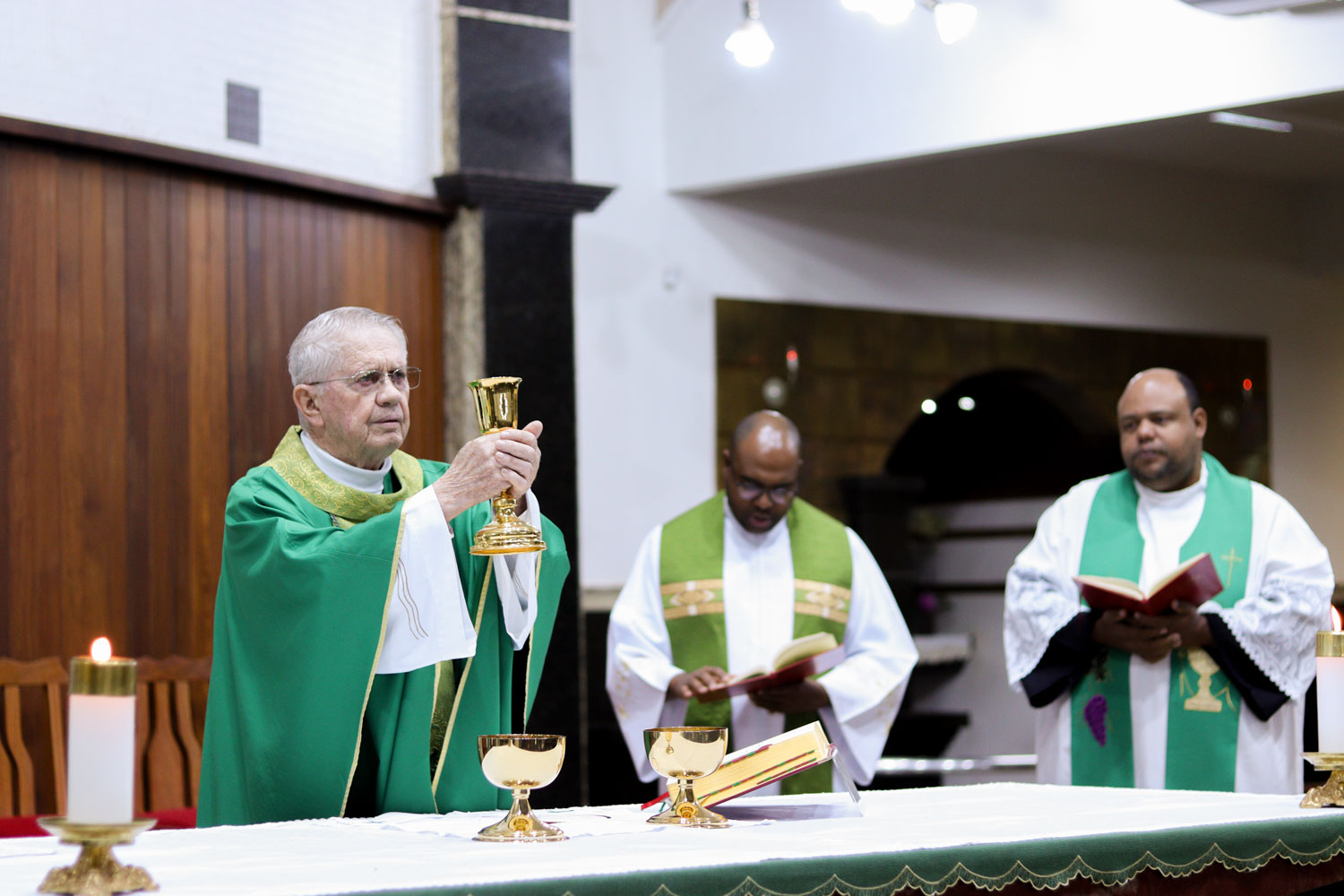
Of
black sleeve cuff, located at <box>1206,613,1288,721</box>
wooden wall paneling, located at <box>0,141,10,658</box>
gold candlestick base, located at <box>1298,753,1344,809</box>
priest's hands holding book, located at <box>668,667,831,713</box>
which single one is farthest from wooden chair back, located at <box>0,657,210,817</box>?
gold candlestick base, located at <box>1298,753,1344,809</box>

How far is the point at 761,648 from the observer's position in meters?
4.80

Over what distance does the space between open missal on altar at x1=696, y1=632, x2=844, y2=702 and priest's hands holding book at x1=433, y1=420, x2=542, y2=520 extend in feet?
4.24

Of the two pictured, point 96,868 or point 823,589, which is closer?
point 96,868

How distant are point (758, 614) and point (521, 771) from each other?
2.47m

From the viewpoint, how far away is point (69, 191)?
5.48 meters

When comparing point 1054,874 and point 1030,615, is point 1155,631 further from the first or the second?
point 1054,874

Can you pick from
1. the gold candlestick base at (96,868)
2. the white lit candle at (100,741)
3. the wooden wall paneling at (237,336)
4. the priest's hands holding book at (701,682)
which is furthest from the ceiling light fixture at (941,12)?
the gold candlestick base at (96,868)

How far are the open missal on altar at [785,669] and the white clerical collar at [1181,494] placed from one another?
144cm

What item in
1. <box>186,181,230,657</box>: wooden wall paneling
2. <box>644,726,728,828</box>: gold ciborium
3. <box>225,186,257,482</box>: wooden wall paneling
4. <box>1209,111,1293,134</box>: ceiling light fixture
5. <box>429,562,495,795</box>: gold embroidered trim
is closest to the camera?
<box>644,726,728,828</box>: gold ciborium

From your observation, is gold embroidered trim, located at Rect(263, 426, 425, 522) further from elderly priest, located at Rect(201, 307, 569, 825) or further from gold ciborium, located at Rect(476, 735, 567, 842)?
gold ciborium, located at Rect(476, 735, 567, 842)

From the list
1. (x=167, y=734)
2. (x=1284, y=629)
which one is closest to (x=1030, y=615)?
(x=1284, y=629)

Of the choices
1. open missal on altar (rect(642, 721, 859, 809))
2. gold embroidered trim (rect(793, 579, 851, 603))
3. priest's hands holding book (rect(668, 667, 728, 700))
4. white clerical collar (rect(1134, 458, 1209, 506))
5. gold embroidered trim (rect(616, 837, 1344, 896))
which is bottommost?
gold embroidered trim (rect(616, 837, 1344, 896))

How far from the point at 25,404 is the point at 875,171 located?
458 centimetres

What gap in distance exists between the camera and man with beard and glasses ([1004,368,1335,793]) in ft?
14.8
